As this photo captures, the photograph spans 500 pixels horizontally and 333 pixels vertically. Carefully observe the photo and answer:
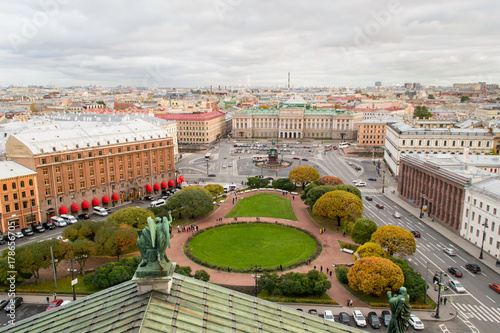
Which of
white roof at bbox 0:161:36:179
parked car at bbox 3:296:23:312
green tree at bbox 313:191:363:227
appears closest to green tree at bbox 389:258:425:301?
green tree at bbox 313:191:363:227

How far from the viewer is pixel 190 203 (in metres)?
70.0

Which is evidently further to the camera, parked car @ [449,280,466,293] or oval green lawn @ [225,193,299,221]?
oval green lawn @ [225,193,299,221]

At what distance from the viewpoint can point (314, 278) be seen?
148 feet

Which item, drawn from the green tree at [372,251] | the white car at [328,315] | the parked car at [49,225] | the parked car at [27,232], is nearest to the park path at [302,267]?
the white car at [328,315]

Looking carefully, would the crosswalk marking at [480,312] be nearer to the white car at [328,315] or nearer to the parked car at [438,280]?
the parked car at [438,280]

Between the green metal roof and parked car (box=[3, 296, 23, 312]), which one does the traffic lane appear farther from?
the green metal roof

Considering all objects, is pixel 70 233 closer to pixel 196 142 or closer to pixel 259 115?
pixel 196 142

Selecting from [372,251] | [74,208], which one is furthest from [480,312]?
[74,208]

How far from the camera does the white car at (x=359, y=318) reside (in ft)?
128

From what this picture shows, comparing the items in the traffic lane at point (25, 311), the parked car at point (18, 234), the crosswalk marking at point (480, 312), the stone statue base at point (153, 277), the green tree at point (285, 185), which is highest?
the stone statue base at point (153, 277)

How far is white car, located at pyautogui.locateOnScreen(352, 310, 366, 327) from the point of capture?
3912cm

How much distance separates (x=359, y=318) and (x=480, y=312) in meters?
15.0

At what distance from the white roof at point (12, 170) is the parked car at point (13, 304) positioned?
3023cm

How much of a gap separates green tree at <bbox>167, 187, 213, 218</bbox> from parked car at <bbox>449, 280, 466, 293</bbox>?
4278 cm
